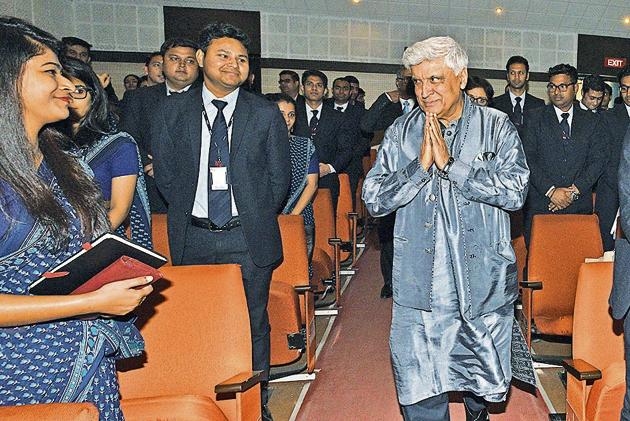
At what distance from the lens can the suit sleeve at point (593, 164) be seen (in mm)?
3955

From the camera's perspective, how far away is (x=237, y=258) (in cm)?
250

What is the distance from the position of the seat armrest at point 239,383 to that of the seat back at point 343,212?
291cm

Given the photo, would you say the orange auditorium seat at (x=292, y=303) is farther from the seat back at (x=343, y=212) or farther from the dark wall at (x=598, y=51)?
the dark wall at (x=598, y=51)

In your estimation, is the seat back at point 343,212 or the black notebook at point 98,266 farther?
the seat back at point 343,212

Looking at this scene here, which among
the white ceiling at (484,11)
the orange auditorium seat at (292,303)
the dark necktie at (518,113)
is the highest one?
the white ceiling at (484,11)

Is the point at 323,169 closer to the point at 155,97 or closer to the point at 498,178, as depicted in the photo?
the point at 155,97

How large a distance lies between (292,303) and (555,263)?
4.27ft

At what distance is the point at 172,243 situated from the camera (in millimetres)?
2531

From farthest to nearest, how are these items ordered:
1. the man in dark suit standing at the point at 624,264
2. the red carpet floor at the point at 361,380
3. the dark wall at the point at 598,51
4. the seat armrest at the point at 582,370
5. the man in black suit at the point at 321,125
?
1. the dark wall at the point at 598,51
2. the man in black suit at the point at 321,125
3. the red carpet floor at the point at 361,380
4. the seat armrest at the point at 582,370
5. the man in dark suit standing at the point at 624,264

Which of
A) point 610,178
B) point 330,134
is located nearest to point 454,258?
point 610,178

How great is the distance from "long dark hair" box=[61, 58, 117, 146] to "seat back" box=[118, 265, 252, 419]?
0.64 m

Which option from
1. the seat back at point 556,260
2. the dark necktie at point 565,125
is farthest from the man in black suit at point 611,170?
the seat back at point 556,260

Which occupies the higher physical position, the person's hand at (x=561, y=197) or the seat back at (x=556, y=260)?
the person's hand at (x=561, y=197)

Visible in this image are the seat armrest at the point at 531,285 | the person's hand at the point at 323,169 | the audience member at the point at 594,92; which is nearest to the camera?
the seat armrest at the point at 531,285
